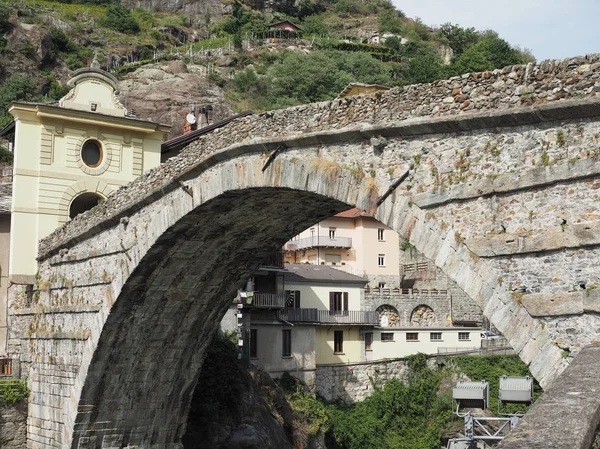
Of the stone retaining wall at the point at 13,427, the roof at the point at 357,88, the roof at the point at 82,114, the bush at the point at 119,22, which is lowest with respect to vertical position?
the stone retaining wall at the point at 13,427

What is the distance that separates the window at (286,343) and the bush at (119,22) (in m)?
48.4


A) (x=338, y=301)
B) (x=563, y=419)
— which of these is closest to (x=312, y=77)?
(x=338, y=301)

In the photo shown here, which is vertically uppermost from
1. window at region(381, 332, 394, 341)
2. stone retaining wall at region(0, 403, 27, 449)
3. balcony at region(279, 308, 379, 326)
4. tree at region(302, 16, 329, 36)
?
tree at region(302, 16, 329, 36)

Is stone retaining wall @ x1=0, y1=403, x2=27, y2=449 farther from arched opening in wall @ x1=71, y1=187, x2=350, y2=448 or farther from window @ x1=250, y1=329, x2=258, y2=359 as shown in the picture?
window @ x1=250, y1=329, x2=258, y2=359

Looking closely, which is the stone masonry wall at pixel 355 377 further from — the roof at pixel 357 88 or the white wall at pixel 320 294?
the roof at pixel 357 88

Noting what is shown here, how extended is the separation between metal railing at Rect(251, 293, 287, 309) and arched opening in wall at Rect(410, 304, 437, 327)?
425 inches

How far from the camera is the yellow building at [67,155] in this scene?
19625mm

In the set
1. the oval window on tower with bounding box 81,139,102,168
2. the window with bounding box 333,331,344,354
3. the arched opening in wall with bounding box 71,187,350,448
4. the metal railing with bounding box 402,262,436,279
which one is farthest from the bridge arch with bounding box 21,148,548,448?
the metal railing with bounding box 402,262,436,279

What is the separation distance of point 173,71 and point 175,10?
22868 mm

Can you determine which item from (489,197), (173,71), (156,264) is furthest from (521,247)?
(173,71)

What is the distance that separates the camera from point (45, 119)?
20.1 meters

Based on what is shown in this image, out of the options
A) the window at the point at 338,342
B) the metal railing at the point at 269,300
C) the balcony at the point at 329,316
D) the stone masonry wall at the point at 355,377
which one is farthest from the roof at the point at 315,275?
the stone masonry wall at the point at 355,377

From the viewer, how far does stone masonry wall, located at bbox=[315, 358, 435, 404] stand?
1219 inches

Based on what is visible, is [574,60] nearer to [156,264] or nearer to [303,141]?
[303,141]
